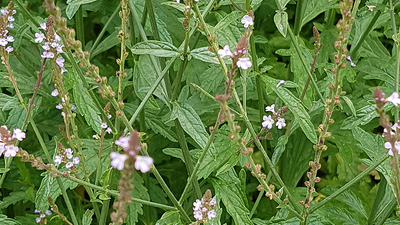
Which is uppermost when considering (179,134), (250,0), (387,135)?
(250,0)

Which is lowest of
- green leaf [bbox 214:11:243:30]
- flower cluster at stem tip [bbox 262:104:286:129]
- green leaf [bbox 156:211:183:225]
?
green leaf [bbox 156:211:183:225]

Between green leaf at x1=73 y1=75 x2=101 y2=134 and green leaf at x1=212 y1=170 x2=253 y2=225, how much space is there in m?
0.71

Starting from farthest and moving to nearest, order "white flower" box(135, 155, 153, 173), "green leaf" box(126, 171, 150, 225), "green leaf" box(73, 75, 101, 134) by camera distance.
Answer: 1. "green leaf" box(126, 171, 150, 225)
2. "green leaf" box(73, 75, 101, 134)
3. "white flower" box(135, 155, 153, 173)

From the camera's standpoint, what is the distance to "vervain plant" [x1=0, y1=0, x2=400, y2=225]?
68.2 inches

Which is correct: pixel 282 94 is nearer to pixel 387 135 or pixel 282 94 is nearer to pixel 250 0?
pixel 250 0

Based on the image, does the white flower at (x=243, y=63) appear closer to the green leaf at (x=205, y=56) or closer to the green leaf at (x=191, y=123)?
the green leaf at (x=205, y=56)

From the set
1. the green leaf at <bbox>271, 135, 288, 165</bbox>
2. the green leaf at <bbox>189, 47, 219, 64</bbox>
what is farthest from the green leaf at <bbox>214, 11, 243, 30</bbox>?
the green leaf at <bbox>271, 135, 288, 165</bbox>

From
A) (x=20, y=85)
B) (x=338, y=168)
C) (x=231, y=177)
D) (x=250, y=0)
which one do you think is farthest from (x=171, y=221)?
(x=338, y=168)

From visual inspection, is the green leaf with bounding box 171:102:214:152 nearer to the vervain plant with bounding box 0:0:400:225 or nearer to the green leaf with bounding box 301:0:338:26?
Answer: the vervain plant with bounding box 0:0:400:225

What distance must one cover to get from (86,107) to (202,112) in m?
0.72

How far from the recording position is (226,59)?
2.02 m

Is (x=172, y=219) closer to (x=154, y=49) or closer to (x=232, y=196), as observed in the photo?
(x=232, y=196)

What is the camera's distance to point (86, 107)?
7.60 ft

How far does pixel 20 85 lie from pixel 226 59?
4.91 feet
